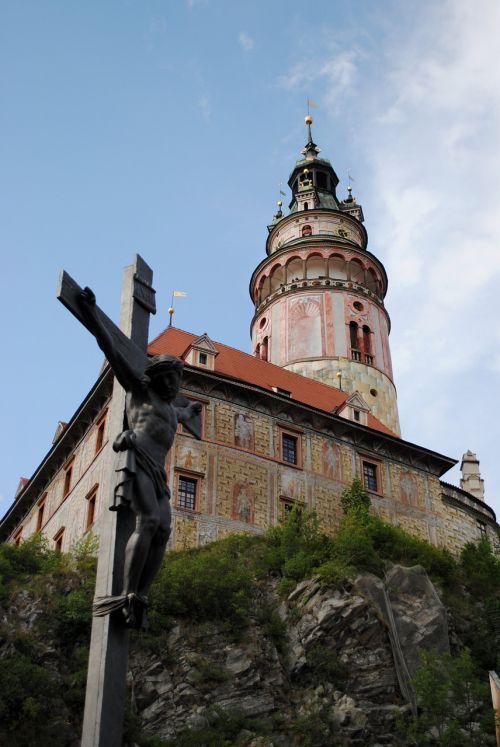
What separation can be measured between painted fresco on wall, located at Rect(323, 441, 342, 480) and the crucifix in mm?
25047

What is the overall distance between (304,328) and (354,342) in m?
2.39

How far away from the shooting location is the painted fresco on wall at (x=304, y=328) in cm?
4122

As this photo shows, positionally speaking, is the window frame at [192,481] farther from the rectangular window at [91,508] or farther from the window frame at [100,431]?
the window frame at [100,431]

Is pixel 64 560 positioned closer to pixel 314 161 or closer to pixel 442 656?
pixel 442 656

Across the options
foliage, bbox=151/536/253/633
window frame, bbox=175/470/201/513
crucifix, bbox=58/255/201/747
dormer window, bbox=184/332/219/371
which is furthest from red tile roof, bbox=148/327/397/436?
crucifix, bbox=58/255/201/747

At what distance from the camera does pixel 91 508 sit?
28703 millimetres

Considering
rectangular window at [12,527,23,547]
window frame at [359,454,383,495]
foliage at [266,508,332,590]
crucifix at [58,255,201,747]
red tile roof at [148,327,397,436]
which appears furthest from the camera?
rectangular window at [12,527,23,547]

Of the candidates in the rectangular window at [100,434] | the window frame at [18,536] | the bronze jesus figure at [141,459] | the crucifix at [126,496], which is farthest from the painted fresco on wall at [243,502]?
the bronze jesus figure at [141,459]

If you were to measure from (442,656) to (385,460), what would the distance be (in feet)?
42.4

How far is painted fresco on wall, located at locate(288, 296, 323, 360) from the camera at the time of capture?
41.2 metres

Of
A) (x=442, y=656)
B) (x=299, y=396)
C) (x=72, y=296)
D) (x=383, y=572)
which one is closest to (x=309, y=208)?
(x=299, y=396)

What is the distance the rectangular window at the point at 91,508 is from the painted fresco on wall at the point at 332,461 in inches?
310

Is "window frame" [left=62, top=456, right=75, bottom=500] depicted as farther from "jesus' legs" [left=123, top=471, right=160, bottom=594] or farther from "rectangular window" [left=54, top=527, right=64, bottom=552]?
"jesus' legs" [left=123, top=471, right=160, bottom=594]

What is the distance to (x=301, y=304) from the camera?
4262 cm
